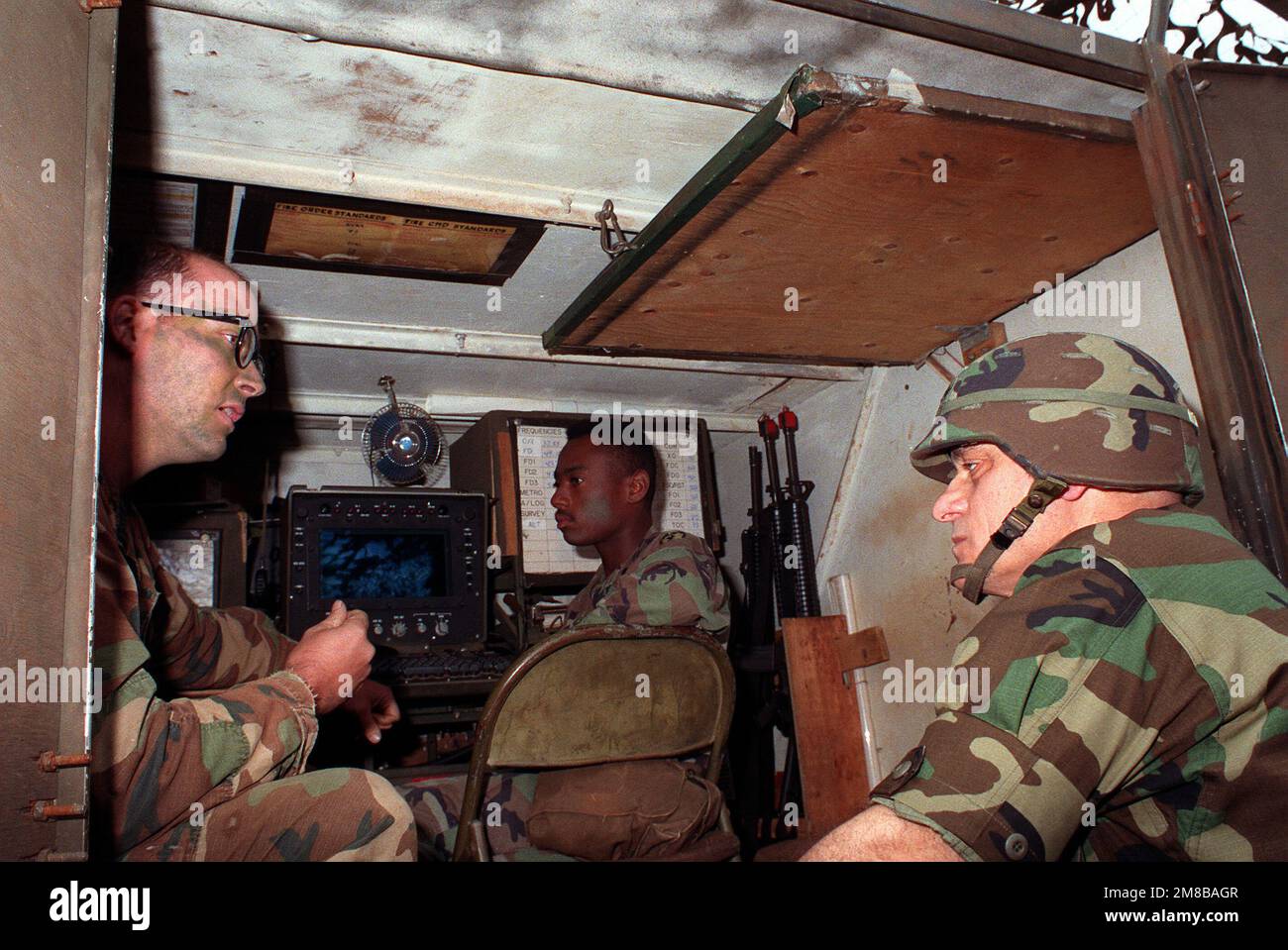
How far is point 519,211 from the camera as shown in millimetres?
2346

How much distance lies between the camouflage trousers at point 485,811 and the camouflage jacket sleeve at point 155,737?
2.20 feet

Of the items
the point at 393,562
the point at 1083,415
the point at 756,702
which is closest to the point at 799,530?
the point at 756,702

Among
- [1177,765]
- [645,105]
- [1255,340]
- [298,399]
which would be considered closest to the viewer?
[1177,765]

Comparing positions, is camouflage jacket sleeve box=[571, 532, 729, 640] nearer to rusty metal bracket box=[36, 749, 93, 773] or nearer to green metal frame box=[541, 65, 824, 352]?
green metal frame box=[541, 65, 824, 352]

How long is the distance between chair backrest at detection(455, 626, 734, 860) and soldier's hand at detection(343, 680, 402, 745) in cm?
43

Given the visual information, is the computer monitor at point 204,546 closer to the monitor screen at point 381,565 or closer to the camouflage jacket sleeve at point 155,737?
the monitor screen at point 381,565

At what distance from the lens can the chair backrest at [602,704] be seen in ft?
6.51

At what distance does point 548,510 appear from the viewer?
3.71 m

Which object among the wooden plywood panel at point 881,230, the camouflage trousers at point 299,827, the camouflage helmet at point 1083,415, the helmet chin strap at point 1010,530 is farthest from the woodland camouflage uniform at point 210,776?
the wooden plywood panel at point 881,230

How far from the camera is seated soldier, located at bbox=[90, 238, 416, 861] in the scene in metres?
1.35

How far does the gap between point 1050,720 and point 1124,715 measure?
0.10 m
